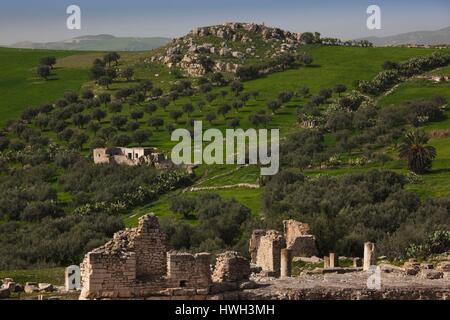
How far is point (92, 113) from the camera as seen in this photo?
135 meters

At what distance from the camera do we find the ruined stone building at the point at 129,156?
108594mm

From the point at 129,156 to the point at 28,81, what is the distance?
53128 millimetres

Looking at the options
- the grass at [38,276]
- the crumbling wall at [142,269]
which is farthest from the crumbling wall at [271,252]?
the crumbling wall at [142,269]

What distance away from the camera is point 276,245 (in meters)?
36.0

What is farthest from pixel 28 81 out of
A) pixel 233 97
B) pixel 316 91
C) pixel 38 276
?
pixel 38 276

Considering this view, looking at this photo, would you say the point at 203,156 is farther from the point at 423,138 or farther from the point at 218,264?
the point at 218,264

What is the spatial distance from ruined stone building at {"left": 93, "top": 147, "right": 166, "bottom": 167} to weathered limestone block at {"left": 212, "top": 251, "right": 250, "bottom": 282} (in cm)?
7994

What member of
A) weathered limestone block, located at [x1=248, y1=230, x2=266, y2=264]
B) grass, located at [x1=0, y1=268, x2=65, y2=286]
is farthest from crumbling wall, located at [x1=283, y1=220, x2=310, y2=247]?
grass, located at [x1=0, y1=268, x2=65, y2=286]

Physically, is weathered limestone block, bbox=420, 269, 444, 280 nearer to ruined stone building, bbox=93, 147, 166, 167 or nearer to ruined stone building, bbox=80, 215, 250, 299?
ruined stone building, bbox=80, 215, 250, 299

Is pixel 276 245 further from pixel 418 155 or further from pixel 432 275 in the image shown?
pixel 418 155

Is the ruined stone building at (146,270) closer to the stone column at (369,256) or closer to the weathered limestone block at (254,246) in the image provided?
the stone column at (369,256)

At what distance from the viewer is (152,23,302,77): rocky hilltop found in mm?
161250

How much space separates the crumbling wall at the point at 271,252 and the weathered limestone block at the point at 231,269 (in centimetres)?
721

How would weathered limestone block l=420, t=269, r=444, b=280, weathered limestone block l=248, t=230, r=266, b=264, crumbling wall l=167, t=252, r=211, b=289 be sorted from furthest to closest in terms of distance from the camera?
weathered limestone block l=248, t=230, r=266, b=264 < weathered limestone block l=420, t=269, r=444, b=280 < crumbling wall l=167, t=252, r=211, b=289
